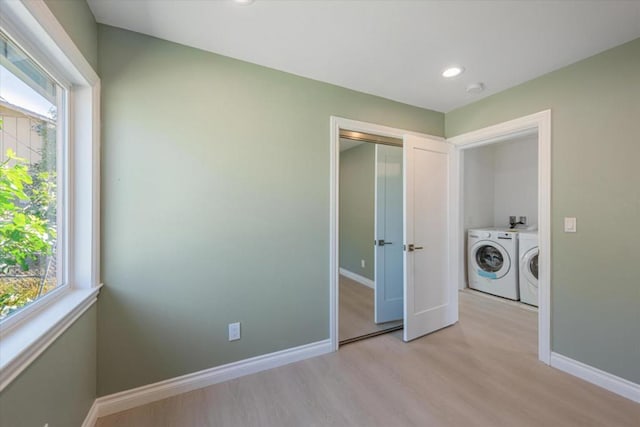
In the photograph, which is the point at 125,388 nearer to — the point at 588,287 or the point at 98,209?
the point at 98,209

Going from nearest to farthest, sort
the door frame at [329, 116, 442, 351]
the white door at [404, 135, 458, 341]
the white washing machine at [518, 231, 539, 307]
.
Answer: the door frame at [329, 116, 442, 351] < the white door at [404, 135, 458, 341] < the white washing machine at [518, 231, 539, 307]

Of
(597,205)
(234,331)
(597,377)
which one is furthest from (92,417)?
(597,205)

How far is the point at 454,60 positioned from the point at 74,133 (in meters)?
2.50

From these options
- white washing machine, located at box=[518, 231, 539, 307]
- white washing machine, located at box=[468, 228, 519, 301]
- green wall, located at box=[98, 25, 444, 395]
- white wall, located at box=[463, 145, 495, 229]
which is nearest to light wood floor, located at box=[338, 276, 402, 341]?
green wall, located at box=[98, 25, 444, 395]

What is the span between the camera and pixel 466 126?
275 cm

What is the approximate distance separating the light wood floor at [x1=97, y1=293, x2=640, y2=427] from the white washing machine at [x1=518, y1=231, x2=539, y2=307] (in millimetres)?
Answer: 1244

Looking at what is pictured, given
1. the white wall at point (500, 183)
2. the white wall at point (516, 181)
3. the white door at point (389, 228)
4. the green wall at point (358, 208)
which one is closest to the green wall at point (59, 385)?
the white door at point (389, 228)

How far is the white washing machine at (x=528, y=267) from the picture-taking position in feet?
10.8

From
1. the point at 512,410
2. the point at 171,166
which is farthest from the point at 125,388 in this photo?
the point at 512,410

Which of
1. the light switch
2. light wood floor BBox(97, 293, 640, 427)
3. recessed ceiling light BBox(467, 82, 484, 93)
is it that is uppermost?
recessed ceiling light BBox(467, 82, 484, 93)

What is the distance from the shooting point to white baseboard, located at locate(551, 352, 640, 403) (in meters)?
1.72

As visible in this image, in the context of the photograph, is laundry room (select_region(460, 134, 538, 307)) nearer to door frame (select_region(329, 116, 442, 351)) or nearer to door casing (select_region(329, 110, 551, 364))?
door casing (select_region(329, 110, 551, 364))

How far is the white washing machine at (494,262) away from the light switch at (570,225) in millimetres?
1666

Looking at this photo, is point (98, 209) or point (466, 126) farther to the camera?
point (466, 126)
